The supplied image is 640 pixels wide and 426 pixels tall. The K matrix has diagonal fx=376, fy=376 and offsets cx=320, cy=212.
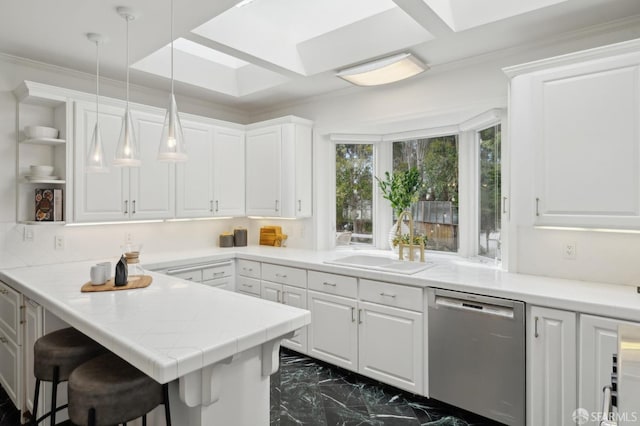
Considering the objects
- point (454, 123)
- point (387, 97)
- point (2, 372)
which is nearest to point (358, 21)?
point (387, 97)

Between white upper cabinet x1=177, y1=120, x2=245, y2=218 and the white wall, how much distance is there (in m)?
0.78

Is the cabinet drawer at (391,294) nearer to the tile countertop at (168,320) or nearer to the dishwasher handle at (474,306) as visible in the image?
the dishwasher handle at (474,306)

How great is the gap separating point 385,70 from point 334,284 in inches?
67.8

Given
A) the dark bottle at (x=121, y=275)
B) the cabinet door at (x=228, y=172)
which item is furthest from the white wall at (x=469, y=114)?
the dark bottle at (x=121, y=275)

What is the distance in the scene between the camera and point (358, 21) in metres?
2.76

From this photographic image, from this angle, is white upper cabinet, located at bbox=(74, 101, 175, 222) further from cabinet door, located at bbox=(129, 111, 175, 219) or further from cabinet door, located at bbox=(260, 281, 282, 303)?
cabinet door, located at bbox=(260, 281, 282, 303)

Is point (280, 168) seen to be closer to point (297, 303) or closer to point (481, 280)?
point (297, 303)

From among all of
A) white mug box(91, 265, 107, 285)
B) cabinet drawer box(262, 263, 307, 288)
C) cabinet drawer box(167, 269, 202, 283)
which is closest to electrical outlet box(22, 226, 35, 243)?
cabinet drawer box(167, 269, 202, 283)

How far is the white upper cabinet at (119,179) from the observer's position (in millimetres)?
2924

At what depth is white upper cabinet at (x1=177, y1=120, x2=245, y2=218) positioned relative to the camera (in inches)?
143

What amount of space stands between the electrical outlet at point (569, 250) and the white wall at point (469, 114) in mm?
27

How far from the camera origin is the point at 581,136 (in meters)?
2.13

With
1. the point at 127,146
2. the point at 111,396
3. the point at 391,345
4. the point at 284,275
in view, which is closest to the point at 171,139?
the point at 127,146

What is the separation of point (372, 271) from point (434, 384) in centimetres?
85
